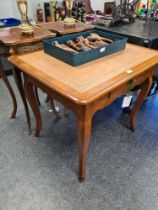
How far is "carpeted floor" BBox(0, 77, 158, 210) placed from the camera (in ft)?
3.92

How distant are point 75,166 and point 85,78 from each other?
0.78 meters

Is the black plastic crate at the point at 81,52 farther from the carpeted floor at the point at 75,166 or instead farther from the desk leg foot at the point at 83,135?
the carpeted floor at the point at 75,166

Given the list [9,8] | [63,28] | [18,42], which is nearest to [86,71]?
[18,42]

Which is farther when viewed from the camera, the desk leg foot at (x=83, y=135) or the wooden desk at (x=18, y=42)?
the wooden desk at (x=18, y=42)

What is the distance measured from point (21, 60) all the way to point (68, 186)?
3.05ft

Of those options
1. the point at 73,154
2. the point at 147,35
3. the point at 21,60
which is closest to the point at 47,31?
the point at 21,60

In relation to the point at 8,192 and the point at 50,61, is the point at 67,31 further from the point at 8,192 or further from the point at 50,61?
the point at 8,192

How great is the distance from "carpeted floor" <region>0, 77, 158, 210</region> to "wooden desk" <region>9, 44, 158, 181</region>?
6.8 inches

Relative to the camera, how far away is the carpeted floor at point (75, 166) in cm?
119

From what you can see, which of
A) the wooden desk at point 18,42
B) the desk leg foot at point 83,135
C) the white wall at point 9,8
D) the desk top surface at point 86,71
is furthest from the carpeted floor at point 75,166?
the white wall at point 9,8

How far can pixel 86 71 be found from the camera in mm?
1015

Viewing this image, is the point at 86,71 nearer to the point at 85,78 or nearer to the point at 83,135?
the point at 85,78

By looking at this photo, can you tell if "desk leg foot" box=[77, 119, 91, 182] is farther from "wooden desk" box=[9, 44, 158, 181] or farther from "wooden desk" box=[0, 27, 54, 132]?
"wooden desk" box=[0, 27, 54, 132]

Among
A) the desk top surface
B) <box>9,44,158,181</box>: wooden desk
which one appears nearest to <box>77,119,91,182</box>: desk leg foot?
<box>9,44,158,181</box>: wooden desk
